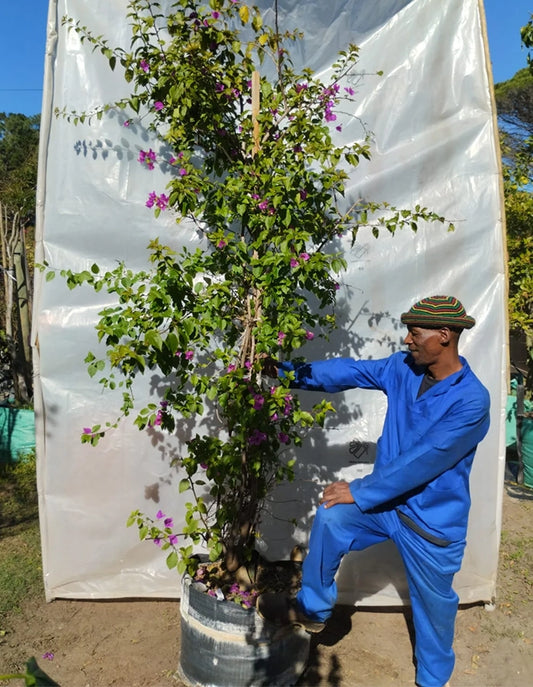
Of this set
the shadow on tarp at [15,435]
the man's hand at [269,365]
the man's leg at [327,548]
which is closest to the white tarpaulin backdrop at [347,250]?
the man's hand at [269,365]

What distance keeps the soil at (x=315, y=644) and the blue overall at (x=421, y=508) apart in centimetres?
46

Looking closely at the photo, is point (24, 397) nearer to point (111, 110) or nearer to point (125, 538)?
point (125, 538)

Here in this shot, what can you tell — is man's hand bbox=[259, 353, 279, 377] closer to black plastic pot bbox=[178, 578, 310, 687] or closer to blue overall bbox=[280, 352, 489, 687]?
blue overall bbox=[280, 352, 489, 687]

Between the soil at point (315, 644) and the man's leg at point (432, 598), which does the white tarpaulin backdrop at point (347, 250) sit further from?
the man's leg at point (432, 598)

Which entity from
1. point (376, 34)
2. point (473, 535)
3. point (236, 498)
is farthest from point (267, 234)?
point (473, 535)

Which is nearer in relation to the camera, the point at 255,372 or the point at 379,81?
the point at 255,372

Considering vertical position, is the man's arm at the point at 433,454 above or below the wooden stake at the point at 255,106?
below

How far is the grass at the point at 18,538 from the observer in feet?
10.9

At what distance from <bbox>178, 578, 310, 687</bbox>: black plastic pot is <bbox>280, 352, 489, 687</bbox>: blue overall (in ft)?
0.85

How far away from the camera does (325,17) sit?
125 inches

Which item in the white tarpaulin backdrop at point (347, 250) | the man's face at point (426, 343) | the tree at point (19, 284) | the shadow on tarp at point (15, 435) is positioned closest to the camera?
the man's face at point (426, 343)

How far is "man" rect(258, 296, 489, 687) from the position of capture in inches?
88.6

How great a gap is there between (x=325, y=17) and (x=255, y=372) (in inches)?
82.0

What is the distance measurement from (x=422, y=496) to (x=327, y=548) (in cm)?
44
